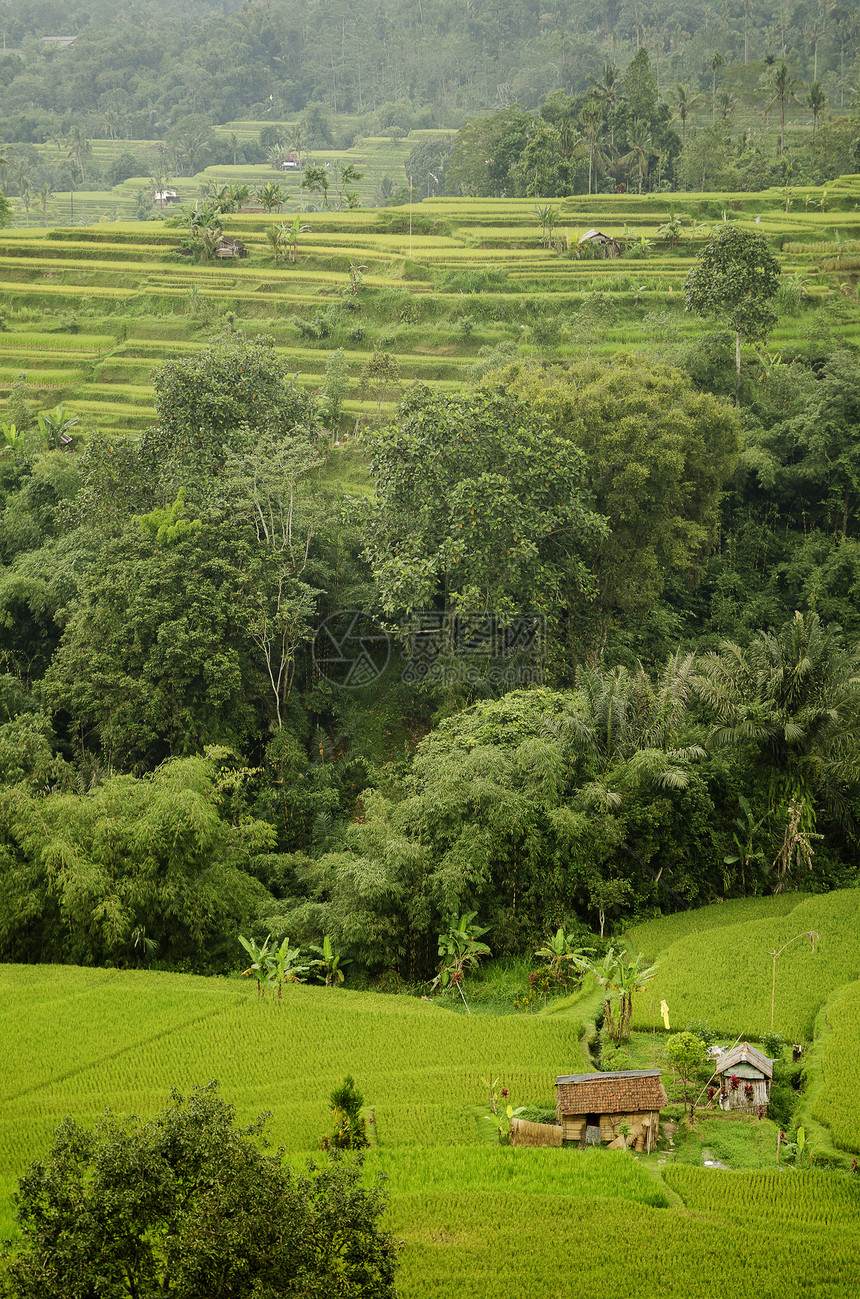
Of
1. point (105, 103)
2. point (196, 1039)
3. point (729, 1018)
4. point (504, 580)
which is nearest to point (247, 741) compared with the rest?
point (504, 580)

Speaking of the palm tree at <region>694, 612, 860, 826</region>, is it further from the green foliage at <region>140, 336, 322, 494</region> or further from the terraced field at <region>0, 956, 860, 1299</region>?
the green foliage at <region>140, 336, 322, 494</region>

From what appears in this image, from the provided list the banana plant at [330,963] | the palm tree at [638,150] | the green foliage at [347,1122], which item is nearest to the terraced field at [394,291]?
the palm tree at [638,150]

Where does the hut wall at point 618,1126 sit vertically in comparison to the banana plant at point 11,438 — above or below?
below

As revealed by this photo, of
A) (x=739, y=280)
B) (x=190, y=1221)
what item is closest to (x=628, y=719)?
(x=190, y=1221)

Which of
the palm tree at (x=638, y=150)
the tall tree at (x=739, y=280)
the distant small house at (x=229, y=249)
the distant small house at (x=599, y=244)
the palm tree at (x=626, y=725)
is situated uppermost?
the palm tree at (x=638, y=150)

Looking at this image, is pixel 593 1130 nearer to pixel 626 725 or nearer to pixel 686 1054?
pixel 686 1054

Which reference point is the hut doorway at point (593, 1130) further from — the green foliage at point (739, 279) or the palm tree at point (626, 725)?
the green foliage at point (739, 279)

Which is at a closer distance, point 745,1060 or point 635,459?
point 745,1060

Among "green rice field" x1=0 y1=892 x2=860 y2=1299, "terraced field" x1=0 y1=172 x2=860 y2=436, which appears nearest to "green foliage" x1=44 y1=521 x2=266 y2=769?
"green rice field" x1=0 y1=892 x2=860 y2=1299
